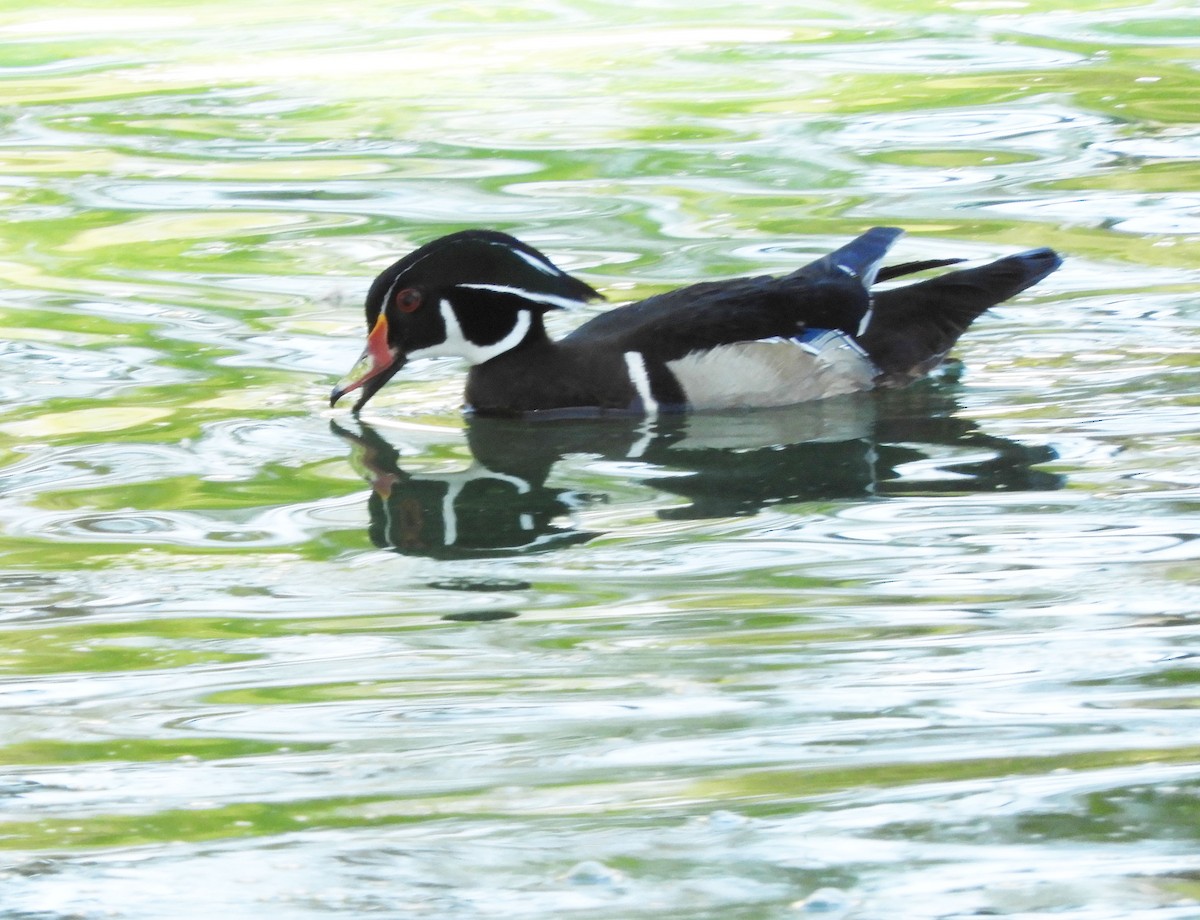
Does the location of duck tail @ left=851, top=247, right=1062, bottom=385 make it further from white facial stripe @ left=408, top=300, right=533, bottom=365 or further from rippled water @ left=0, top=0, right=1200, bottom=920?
white facial stripe @ left=408, top=300, right=533, bottom=365

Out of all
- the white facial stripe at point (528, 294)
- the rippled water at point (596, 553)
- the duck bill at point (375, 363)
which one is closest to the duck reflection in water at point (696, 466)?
the rippled water at point (596, 553)

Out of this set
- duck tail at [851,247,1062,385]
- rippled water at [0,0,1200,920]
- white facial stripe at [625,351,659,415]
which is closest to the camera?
rippled water at [0,0,1200,920]

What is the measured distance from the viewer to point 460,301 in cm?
Answer: 696

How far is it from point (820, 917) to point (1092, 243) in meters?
5.92

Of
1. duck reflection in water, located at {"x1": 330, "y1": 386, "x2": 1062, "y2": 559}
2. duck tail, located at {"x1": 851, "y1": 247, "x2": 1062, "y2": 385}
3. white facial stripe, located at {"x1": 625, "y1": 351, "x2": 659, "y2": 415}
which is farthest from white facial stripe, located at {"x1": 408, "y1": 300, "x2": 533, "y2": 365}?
duck tail, located at {"x1": 851, "y1": 247, "x2": 1062, "y2": 385}

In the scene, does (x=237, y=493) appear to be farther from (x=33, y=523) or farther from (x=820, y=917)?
(x=820, y=917)

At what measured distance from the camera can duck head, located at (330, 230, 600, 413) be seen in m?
6.93

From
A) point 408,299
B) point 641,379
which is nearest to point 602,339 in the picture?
point 641,379

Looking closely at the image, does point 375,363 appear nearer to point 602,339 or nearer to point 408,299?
point 408,299

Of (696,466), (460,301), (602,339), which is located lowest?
(696,466)

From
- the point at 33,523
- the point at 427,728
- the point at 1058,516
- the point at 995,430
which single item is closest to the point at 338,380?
the point at 33,523

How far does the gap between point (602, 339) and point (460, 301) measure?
1.57 feet

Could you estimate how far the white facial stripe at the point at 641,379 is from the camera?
6805 mm

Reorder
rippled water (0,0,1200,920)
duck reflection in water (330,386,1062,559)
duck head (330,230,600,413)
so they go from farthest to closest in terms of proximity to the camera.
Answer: duck head (330,230,600,413) < duck reflection in water (330,386,1062,559) < rippled water (0,0,1200,920)
